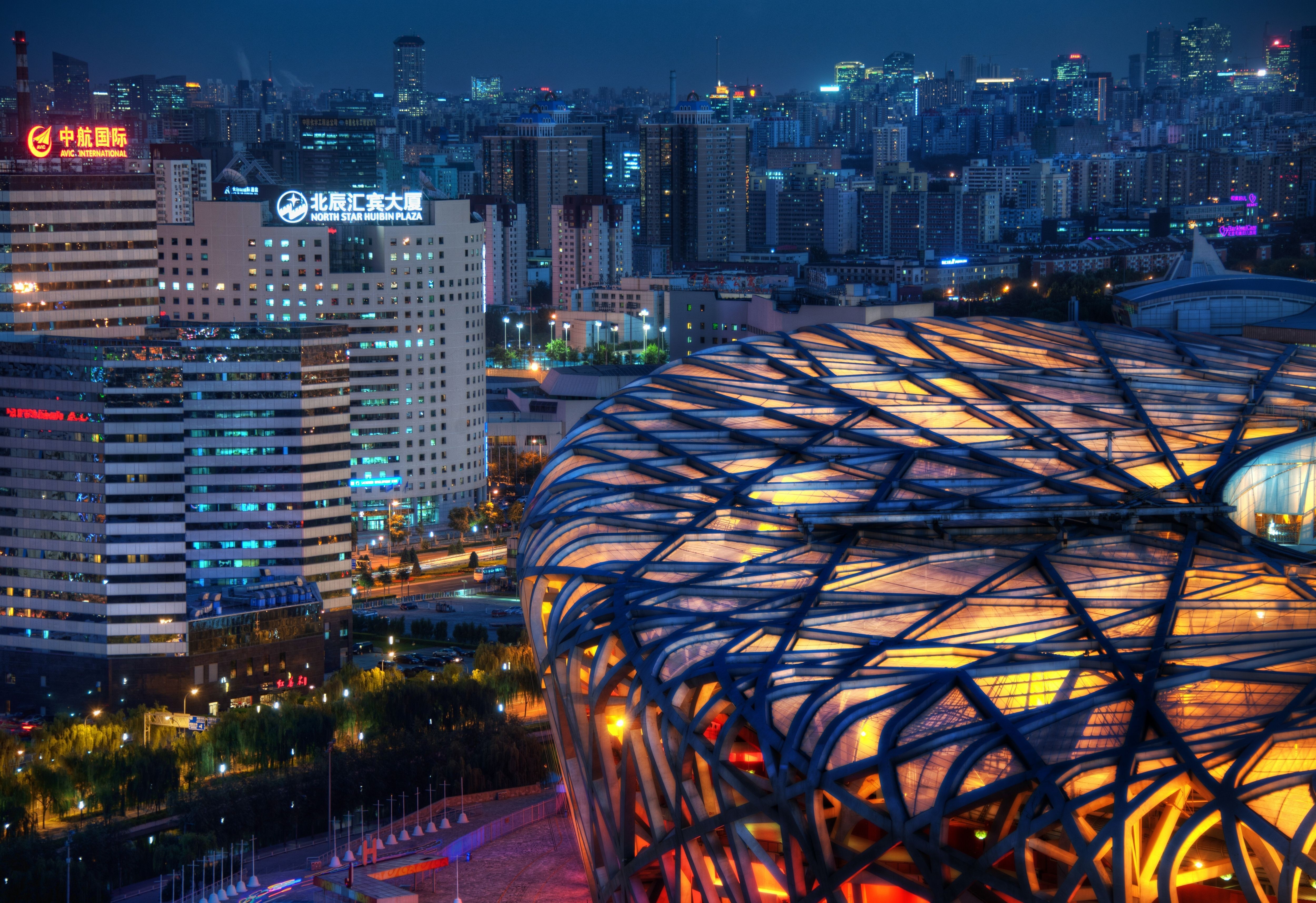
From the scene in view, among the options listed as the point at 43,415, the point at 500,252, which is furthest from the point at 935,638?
the point at 500,252

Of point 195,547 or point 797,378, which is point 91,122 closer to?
point 195,547

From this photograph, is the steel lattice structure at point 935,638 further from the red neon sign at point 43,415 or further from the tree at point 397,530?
the tree at point 397,530

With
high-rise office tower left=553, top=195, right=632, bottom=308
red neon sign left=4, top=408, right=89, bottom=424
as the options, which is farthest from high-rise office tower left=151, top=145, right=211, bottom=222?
red neon sign left=4, top=408, right=89, bottom=424

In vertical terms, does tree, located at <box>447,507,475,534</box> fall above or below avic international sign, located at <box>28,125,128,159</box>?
below

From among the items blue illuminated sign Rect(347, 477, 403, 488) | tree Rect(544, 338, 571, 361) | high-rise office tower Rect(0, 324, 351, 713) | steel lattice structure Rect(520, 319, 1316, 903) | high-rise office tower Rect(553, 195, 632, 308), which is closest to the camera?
steel lattice structure Rect(520, 319, 1316, 903)

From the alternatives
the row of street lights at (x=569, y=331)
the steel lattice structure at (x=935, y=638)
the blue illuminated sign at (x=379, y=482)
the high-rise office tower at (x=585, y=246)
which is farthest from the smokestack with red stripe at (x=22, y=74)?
the high-rise office tower at (x=585, y=246)

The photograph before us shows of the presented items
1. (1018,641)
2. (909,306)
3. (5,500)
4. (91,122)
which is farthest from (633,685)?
(909,306)

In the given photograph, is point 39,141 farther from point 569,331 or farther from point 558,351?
point 569,331

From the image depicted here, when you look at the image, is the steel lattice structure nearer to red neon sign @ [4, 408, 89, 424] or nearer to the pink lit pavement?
the pink lit pavement
